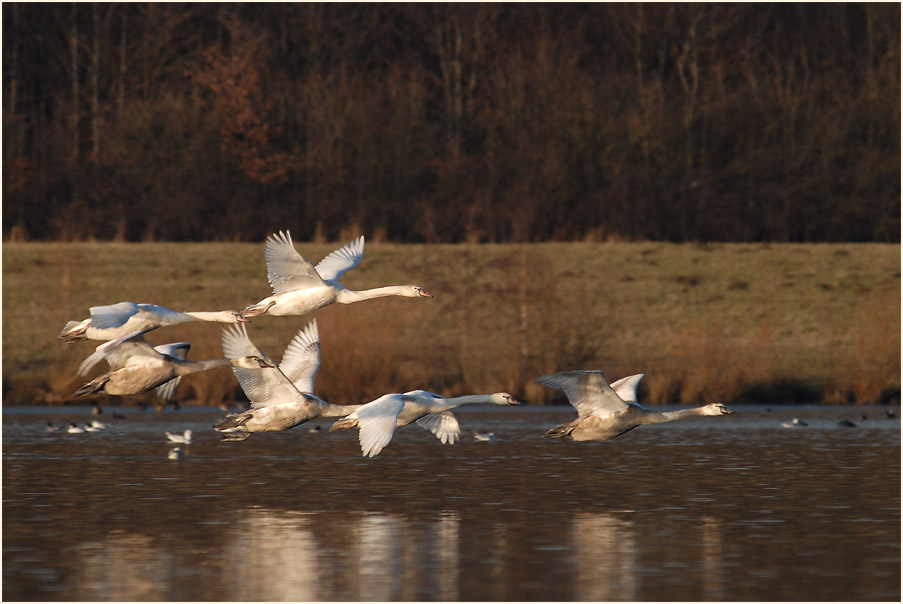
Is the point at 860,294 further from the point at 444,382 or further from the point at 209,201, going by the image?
the point at 209,201

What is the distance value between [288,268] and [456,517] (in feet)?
9.64

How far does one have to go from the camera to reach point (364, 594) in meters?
11.5

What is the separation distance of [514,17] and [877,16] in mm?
11020

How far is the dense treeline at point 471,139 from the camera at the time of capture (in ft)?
142

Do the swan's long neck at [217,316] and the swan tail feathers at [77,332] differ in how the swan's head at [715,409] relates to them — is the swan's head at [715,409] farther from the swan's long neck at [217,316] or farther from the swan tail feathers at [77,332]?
the swan tail feathers at [77,332]

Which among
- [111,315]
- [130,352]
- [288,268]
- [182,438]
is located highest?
[288,268]

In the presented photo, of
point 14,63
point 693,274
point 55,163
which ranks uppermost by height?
point 14,63

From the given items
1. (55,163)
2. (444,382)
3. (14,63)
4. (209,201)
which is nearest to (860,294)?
(444,382)

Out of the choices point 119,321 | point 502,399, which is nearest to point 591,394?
point 502,399

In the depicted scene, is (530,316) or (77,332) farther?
(530,316)

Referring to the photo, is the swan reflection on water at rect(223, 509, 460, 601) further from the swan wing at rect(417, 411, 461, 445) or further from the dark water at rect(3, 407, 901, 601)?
the swan wing at rect(417, 411, 461, 445)

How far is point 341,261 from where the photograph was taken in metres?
15.6

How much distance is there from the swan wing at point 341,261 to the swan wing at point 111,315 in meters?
2.49

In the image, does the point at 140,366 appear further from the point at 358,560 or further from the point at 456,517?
the point at 456,517
